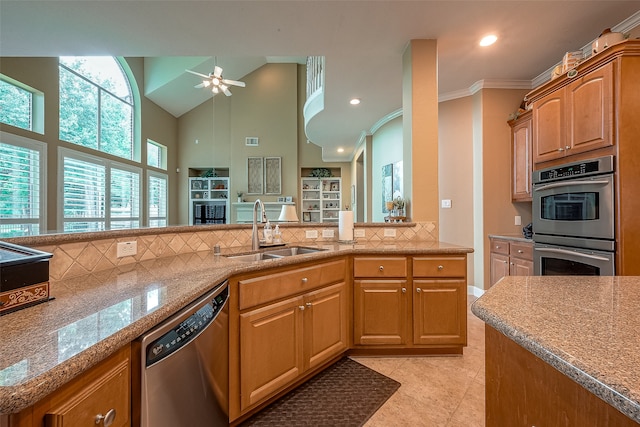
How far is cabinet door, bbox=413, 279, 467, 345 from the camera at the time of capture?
2164 mm

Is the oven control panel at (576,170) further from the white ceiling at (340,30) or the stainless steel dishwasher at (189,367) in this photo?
the stainless steel dishwasher at (189,367)

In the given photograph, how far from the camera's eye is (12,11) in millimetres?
2354

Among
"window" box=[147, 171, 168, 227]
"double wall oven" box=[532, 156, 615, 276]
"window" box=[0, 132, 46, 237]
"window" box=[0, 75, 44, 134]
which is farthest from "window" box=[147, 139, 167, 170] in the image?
"double wall oven" box=[532, 156, 615, 276]

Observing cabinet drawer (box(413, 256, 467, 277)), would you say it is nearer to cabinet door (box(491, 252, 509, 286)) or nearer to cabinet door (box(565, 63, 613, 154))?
cabinet door (box(565, 63, 613, 154))

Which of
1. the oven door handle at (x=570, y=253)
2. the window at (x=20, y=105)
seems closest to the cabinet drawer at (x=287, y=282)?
the oven door handle at (x=570, y=253)

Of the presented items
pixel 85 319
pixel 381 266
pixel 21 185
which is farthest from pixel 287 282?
pixel 21 185

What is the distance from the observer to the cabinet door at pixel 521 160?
3289mm

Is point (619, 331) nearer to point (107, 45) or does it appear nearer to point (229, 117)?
point (107, 45)

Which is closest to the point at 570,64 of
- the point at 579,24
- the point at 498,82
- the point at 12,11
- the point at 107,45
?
the point at 579,24

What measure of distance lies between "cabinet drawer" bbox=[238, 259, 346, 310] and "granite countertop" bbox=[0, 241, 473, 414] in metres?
0.11

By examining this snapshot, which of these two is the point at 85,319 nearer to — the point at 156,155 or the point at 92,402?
the point at 92,402

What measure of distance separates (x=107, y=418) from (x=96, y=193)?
671 cm

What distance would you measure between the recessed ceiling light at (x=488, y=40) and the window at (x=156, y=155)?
797cm

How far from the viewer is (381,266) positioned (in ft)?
7.06
